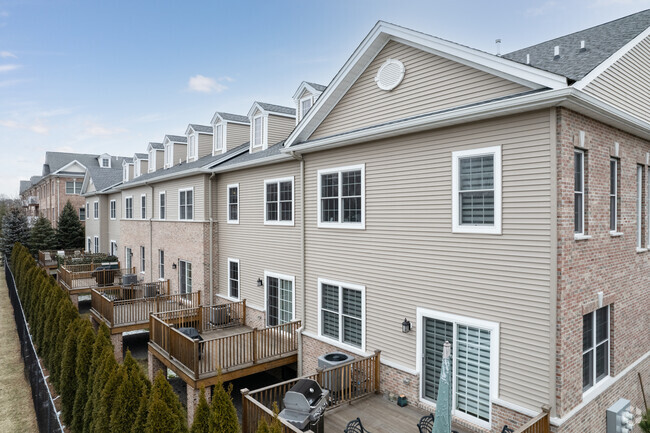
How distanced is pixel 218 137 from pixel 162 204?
4787 mm

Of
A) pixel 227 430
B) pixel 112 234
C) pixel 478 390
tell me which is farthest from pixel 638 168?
pixel 112 234

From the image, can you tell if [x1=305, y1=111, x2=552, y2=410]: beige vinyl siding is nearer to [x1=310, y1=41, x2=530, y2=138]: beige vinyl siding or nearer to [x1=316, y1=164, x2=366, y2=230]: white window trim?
[x1=316, y1=164, x2=366, y2=230]: white window trim

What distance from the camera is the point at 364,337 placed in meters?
9.73

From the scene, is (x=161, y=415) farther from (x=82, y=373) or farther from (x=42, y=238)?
(x=42, y=238)

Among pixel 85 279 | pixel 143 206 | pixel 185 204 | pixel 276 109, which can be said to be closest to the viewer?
pixel 276 109

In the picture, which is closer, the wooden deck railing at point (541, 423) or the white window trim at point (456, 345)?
the wooden deck railing at point (541, 423)

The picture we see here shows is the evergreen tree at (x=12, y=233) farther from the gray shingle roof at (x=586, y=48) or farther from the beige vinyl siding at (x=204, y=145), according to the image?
the gray shingle roof at (x=586, y=48)

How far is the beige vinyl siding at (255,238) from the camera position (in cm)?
1245

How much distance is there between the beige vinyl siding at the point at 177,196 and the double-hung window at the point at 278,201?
4076mm

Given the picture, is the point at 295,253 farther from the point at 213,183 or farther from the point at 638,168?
the point at 638,168

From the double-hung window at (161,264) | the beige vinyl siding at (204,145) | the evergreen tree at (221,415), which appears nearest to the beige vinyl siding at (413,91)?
the evergreen tree at (221,415)

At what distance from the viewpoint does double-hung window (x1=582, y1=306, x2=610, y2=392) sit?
7574 millimetres

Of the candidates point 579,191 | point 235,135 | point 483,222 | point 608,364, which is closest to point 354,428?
point 483,222

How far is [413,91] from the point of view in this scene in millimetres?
8797
